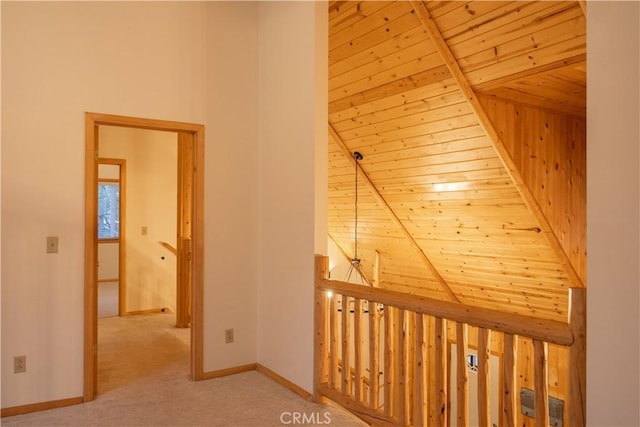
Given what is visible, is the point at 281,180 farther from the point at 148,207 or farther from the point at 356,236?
the point at 148,207

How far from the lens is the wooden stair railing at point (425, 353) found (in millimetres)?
1749

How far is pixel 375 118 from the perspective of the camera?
14.6ft

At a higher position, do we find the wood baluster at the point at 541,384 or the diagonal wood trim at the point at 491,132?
the diagonal wood trim at the point at 491,132

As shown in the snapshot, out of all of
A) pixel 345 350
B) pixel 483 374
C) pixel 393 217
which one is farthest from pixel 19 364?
pixel 393 217

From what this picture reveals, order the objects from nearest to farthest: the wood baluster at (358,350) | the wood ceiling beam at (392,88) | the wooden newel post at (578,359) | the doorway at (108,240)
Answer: the wooden newel post at (578,359)
the wood baluster at (358,350)
the wood ceiling beam at (392,88)
the doorway at (108,240)

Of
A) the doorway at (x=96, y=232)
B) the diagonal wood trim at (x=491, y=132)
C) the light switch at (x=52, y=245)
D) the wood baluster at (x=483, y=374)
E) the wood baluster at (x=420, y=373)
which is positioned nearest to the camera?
the wood baluster at (x=483, y=374)

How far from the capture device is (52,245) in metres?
3.03

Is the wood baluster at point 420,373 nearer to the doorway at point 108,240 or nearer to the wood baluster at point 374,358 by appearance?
the wood baluster at point 374,358

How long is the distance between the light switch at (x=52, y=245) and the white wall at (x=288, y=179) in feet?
4.77
